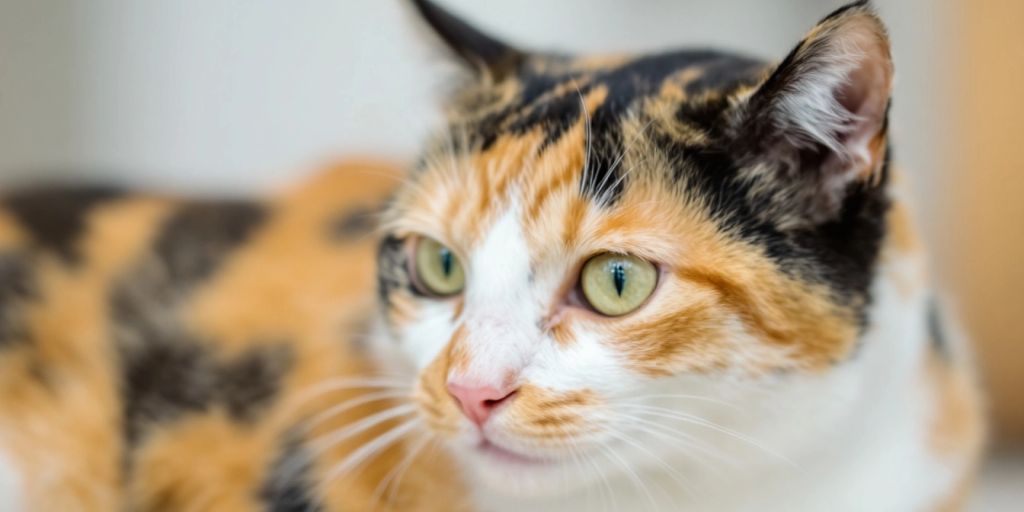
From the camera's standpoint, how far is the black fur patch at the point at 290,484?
1.16 metres

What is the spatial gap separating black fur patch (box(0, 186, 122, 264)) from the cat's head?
684mm

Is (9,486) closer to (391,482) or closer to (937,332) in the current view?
(391,482)

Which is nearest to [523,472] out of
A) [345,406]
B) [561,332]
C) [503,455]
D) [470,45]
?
[503,455]

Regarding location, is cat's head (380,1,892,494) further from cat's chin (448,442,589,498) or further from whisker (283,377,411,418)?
whisker (283,377,411,418)

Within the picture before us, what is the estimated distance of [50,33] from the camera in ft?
7.08

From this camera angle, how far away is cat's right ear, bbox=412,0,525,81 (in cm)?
116

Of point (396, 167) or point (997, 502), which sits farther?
point (997, 502)

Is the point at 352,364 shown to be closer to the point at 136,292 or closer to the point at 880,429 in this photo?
the point at 136,292

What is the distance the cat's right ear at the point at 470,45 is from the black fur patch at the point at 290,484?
1.61ft

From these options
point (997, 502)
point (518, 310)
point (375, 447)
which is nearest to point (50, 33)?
point (375, 447)

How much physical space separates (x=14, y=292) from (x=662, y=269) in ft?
2.94

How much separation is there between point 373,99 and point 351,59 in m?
0.24

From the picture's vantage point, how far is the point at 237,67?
2.22m

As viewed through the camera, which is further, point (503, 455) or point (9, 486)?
point (9, 486)
